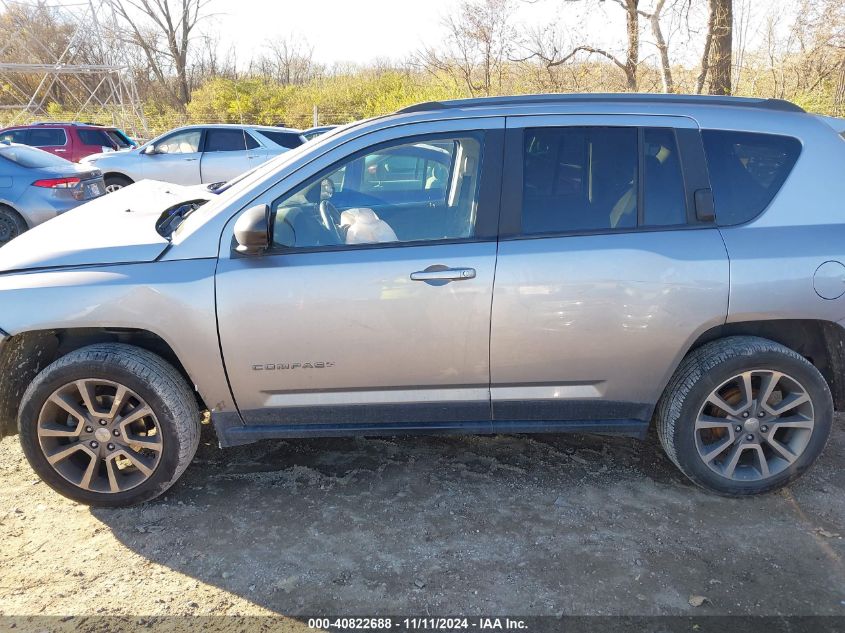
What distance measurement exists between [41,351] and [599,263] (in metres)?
2.76

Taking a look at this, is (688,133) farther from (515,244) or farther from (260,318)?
(260,318)

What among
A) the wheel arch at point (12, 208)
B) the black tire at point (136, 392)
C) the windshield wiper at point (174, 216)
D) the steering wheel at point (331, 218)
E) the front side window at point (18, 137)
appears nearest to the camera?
the black tire at point (136, 392)

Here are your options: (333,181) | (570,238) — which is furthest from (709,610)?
(333,181)

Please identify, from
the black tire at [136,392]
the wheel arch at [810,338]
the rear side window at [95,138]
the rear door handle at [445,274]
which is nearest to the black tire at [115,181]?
the rear side window at [95,138]

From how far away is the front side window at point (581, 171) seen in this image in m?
2.98

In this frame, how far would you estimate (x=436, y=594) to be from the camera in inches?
99.0

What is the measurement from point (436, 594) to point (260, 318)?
1.41 metres

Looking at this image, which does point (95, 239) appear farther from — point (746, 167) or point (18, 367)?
point (746, 167)

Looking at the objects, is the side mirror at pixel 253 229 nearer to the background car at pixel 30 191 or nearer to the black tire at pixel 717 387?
the black tire at pixel 717 387

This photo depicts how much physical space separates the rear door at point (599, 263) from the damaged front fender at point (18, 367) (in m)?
2.23

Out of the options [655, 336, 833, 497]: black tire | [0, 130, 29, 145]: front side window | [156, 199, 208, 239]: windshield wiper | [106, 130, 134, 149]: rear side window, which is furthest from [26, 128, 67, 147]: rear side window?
[655, 336, 833, 497]: black tire

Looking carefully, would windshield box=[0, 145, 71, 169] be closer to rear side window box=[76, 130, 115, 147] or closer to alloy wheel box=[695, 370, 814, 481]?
rear side window box=[76, 130, 115, 147]

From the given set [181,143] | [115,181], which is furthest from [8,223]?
[181,143]

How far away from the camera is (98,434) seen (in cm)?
301
